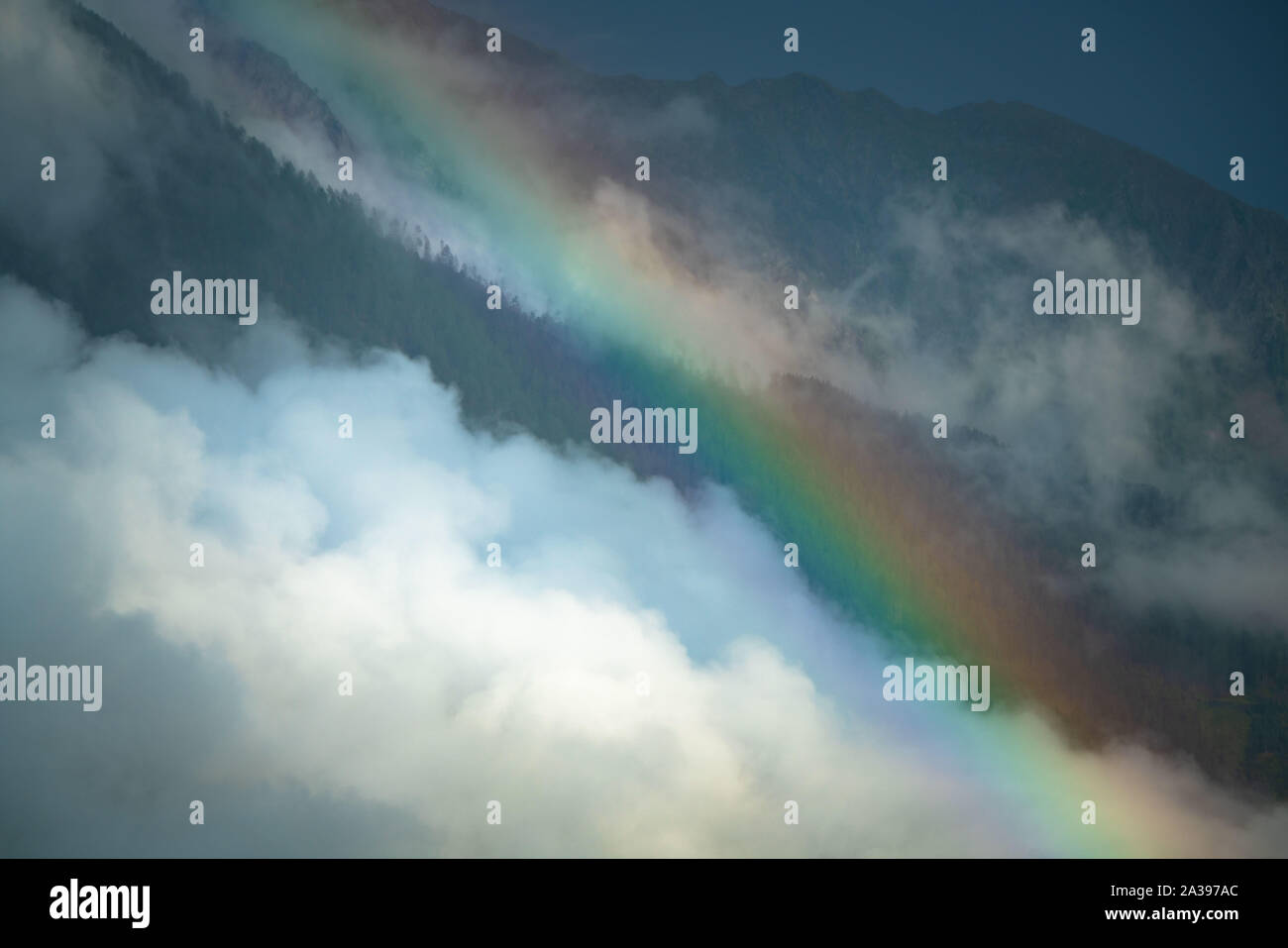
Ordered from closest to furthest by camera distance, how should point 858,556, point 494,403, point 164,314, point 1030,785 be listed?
point 164,314, point 494,403, point 858,556, point 1030,785

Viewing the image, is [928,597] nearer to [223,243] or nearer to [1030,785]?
[1030,785]

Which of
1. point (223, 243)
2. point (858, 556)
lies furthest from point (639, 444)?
point (223, 243)

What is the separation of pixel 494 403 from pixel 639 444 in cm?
1820

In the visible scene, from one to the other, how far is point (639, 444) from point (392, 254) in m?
37.1

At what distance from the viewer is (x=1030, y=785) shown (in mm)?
185500

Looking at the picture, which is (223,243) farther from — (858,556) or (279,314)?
(858,556)

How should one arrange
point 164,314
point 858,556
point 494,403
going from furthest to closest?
1. point 858,556
2. point 494,403
3. point 164,314

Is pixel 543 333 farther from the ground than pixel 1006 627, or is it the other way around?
pixel 543 333

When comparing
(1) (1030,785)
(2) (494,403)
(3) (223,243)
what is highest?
(3) (223,243)

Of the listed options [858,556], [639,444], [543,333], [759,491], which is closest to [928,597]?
[858,556]

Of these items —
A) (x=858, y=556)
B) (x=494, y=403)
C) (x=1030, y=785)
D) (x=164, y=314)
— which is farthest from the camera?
(x=1030, y=785)

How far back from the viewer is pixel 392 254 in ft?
496

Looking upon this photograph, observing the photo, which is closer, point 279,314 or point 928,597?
point 279,314

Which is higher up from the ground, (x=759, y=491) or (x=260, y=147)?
(x=260, y=147)
